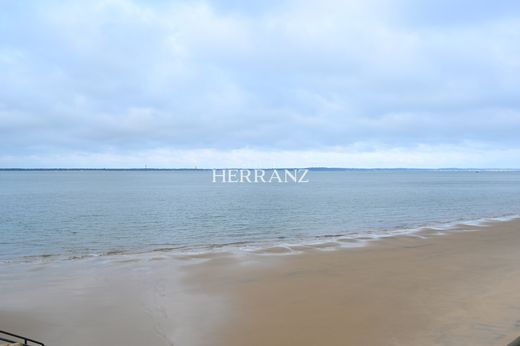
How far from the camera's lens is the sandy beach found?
28.8 feet

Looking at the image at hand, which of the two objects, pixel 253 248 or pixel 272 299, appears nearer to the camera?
pixel 272 299

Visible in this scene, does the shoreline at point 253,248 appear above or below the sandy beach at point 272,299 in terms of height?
below

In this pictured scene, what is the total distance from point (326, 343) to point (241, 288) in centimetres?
458

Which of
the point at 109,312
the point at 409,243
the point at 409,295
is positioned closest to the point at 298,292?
the point at 409,295

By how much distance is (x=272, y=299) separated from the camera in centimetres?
1135

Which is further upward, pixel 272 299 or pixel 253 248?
pixel 272 299

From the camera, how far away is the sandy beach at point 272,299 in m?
8.79

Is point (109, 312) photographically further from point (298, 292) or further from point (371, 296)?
point (371, 296)

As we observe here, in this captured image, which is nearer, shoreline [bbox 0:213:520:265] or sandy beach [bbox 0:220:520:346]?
sandy beach [bbox 0:220:520:346]

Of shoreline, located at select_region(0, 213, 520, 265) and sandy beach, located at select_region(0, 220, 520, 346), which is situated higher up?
sandy beach, located at select_region(0, 220, 520, 346)

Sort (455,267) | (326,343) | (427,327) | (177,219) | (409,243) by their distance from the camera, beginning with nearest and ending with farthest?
(326,343), (427,327), (455,267), (409,243), (177,219)

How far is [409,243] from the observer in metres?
20.3

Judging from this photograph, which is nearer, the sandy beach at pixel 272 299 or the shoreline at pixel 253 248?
the sandy beach at pixel 272 299

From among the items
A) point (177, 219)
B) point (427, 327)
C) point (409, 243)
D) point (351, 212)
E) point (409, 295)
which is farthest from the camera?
point (351, 212)
